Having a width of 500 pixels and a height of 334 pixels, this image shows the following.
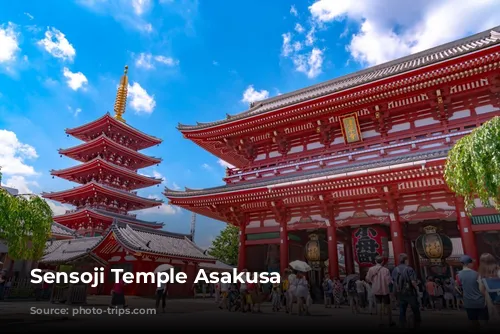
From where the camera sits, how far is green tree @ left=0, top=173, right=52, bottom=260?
13.4 meters

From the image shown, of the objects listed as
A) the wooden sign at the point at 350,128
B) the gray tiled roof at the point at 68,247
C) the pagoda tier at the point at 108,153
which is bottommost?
the gray tiled roof at the point at 68,247

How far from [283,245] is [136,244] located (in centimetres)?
945

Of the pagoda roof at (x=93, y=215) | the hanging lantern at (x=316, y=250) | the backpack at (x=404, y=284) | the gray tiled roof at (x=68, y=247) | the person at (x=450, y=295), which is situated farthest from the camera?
the pagoda roof at (x=93, y=215)

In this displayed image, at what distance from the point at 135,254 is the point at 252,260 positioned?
7.14m

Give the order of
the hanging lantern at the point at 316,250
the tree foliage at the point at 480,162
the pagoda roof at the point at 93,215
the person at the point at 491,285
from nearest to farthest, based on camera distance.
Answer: the person at the point at 491,285 < the tree foliage at the point at 480,162 < the hanging lantern at the point at 316,250 < the pagoda roof at the point at 93,215

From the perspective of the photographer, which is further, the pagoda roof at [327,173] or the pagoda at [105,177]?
the pagoda at [105,177]

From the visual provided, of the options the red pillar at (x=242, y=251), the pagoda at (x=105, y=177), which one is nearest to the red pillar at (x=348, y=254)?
the red pillar at (x=242, y=251)

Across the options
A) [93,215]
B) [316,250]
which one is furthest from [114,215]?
[316,250]

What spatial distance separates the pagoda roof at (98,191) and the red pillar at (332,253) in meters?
26.6

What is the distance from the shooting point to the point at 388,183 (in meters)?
14.0

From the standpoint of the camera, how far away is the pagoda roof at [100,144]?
36.8m

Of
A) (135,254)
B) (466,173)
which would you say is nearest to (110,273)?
(135,254)

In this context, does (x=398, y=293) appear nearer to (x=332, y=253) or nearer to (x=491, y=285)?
(x=491, y=285)

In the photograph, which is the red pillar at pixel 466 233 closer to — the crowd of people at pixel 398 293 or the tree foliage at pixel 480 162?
the crowd of people at pixel 398 293
